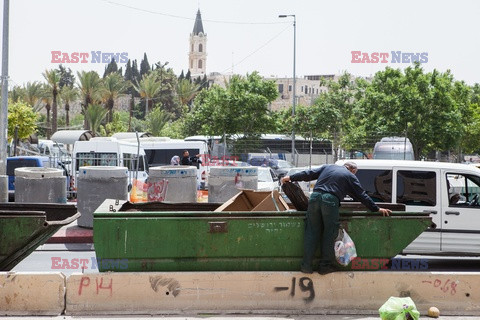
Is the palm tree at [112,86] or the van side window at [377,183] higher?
the palm tree at [112,86]

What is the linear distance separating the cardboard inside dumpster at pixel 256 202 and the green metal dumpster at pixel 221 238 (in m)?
0.77

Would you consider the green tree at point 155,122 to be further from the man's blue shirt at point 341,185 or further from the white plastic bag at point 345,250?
the white plastic bag at point 345,250

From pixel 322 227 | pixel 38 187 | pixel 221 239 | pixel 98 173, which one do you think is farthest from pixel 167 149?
pixel 322 227

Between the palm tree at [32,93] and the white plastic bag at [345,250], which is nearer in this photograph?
the white plastic bag at [345,250]

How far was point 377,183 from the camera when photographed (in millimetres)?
10852

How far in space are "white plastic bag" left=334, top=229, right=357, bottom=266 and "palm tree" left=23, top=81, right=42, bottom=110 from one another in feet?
192

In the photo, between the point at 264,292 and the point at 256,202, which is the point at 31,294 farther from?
the point at 256,202

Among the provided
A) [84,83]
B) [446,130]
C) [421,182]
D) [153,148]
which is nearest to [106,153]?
[153,148]

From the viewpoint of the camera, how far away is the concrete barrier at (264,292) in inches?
297

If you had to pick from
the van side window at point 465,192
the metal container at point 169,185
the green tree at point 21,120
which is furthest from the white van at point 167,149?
the van side window at point 465,192

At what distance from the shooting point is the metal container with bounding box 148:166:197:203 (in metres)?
14.2

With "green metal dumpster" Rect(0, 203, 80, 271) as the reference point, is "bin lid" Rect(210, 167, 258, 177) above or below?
above

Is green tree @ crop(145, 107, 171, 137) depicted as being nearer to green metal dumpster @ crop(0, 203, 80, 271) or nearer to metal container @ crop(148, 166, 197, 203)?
metal container @ crop(148, 166, 197, 203)

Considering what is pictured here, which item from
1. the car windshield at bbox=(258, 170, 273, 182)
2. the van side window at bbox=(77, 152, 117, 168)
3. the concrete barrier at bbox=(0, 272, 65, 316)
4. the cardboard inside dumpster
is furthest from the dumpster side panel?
the van side window at bbox=(77, 152, 117, 168)
